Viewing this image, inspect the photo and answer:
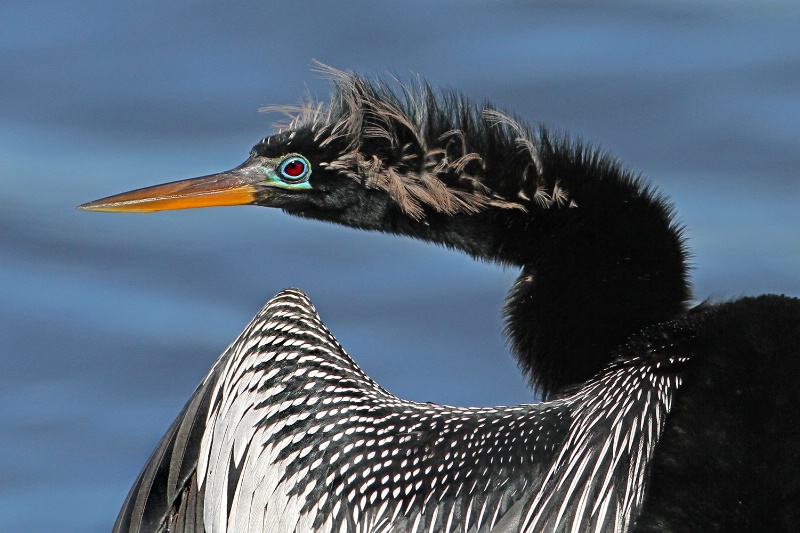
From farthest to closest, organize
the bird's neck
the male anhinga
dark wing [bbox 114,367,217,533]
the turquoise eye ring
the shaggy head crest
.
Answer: dark wing [bbox 114,367,217,533]
the turquoise eye ring
the shaggy head crest
the bird's neck
the male anhinga

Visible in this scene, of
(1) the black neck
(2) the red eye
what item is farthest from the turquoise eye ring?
(1) the black neck

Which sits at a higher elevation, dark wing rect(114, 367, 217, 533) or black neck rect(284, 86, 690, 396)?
black neck rect(284, 86, 690, 396)

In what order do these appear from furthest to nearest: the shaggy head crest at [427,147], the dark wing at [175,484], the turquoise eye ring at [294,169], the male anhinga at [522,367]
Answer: the dark wing at [175,484] < the turquoise eye ring at [294,169] < the shaggy head crest at [427,147] < the male anhinga at [522,367]

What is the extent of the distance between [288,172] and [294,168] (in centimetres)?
3

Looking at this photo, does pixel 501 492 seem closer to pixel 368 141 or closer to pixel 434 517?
pixel 434 517

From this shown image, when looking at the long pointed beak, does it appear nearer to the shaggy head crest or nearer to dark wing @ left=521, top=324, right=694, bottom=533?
the shaggy head crest

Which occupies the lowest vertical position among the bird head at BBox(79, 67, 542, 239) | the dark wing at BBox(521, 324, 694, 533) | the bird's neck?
the dark wing at BBox(521, 324, 694, 533)

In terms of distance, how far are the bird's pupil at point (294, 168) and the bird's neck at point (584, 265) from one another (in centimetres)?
66

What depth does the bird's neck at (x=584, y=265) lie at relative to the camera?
16.2ft

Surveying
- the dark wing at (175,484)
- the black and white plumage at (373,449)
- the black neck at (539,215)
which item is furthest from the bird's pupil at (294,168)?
the dark wing at (175,484)

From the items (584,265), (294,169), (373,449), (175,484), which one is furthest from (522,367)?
(175,484)

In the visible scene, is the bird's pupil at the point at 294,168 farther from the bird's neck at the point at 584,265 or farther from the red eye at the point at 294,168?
the bird's neck at the point at 584,265

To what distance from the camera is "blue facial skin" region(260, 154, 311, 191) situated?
5.34 m

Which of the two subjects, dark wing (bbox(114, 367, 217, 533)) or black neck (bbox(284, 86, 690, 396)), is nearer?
black neck (bbox(284, 86, 690, 396))
